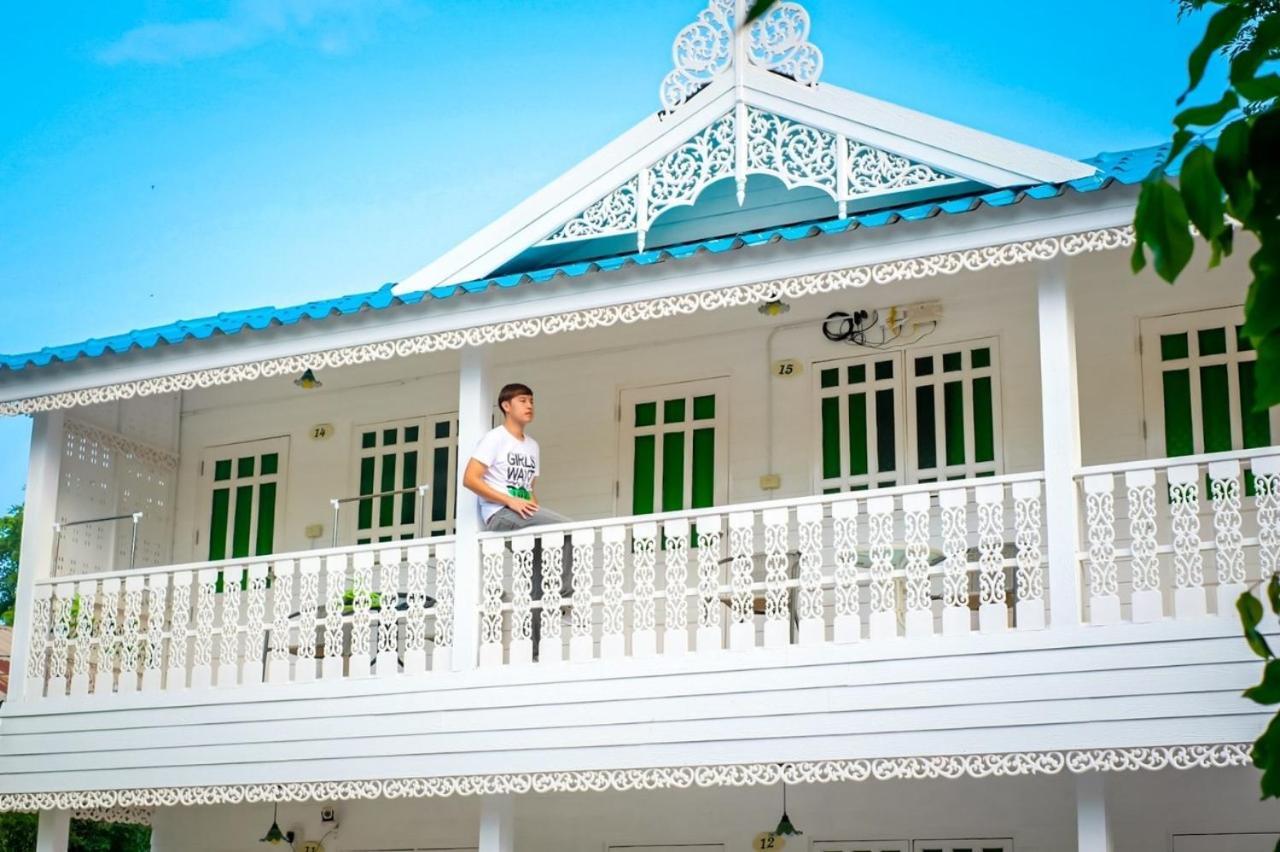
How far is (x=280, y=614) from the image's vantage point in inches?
457

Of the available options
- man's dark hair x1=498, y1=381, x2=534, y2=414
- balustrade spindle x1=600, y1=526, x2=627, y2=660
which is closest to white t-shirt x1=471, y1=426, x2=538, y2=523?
man's dark hair x1=498, y1=381, x2=534, y2=414

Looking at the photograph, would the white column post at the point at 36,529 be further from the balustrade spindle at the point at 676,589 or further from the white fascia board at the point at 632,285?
the balustrade spindle at the point at 676,589

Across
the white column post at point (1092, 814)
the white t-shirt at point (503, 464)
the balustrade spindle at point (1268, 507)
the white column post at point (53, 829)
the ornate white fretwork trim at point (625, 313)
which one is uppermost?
the ornate white fretwork trim at point (625, 313)

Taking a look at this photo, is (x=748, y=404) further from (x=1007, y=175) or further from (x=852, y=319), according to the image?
(x=1007, y=175)

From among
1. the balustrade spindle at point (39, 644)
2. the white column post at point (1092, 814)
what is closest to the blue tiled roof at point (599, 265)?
the balustrade spindle at point (39, 644)

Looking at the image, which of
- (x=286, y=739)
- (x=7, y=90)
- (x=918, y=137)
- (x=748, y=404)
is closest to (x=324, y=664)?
(x=286, y=739)

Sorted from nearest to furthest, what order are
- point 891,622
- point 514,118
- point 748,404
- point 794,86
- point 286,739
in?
point 891,622, point 794,86, point 286,739, point 748,404, point 514,118

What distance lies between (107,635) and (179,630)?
0.66 metres

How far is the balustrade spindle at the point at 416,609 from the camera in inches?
437

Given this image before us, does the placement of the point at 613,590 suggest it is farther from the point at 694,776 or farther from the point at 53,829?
the point at 53,829

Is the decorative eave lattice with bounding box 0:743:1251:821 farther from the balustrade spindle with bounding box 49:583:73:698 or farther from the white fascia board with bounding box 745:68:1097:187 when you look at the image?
the white fascia board with bounding box 745:68:1097:187

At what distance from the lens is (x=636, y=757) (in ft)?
33.9

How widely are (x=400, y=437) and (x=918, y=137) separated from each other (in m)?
5.03

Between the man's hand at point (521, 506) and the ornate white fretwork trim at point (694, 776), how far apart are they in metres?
1.55
